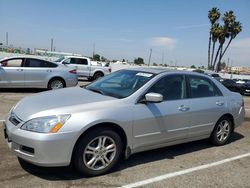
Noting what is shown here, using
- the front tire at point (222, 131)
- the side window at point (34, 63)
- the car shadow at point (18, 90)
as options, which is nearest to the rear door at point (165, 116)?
the front tire at point (222, 131)

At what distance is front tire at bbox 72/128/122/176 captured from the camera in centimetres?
407

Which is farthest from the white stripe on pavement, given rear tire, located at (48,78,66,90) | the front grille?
rear tire, located at (48,78,66,90)

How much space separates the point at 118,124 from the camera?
433cm

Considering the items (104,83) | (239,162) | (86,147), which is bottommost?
(239,162)

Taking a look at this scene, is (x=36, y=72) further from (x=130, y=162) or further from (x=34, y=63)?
(x=130, y=162)

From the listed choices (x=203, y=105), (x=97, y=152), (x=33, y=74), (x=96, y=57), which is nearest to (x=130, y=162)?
(x=97, y=152)

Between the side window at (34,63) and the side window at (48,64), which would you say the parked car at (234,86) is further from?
the side window at (34,63)

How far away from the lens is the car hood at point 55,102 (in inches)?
160

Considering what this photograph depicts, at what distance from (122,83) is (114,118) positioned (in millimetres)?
1081

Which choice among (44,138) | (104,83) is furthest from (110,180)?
(104,83)

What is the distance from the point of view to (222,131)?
20.5 feet

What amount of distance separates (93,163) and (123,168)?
61 cm

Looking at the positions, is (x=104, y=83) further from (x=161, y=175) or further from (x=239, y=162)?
(x=239, y=162)

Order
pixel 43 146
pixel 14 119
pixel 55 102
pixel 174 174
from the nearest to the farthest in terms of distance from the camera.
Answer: pixel 43 146, pixel 14 119, pixel 55 102, pixel 174 174
